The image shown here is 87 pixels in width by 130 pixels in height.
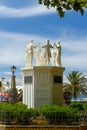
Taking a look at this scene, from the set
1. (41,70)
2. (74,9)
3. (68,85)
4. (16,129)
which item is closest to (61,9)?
(74,9)

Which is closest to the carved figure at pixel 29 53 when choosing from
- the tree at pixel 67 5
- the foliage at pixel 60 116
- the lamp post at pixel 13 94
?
the lamp post at pixel 13 94

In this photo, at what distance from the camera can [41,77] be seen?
87.0 feet

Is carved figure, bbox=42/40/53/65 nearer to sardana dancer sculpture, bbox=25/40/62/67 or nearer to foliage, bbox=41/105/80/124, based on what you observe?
sardana dancer sculpture, bbox=25/40/62/67

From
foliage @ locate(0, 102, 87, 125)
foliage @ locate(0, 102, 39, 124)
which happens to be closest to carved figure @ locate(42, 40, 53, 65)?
foliage @ locate(0, 102, 87, 125)

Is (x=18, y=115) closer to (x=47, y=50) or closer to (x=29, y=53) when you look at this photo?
(x=29, y=53)

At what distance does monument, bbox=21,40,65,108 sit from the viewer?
26484 millimetres

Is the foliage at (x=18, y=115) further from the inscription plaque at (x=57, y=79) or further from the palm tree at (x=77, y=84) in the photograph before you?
the palm tree at (x=77, y=84)

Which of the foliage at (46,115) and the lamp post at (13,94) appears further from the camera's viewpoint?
the lamp post at (13,94)

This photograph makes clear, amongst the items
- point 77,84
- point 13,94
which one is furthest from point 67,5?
point 77,84

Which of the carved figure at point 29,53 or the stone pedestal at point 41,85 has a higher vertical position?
the carved figure at point 29,53

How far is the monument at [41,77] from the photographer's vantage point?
26.5m

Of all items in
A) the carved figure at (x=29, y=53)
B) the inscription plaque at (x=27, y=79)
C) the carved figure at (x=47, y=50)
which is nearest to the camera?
the inscription plaque at (x=27, y=79)

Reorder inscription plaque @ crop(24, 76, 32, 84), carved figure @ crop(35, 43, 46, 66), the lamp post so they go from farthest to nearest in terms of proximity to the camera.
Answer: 1. the lamp post
2. carved figure @ crop(35, 43, 46, 66)
3. inscription plaque @ crop(24, 76, 32, 84)

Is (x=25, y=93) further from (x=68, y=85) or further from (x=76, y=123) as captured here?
(x=68, y=85)
